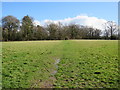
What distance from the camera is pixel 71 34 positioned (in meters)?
58.3

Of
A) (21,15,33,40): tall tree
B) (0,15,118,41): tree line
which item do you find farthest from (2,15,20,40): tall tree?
(21,15,33,40): tall tree

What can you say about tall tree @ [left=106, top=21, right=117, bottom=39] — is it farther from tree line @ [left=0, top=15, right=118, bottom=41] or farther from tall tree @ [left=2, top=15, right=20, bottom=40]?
tall tree @ [left=2, top=15, right=20, bottom=40]

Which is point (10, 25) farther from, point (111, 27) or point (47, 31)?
point (111, 27)

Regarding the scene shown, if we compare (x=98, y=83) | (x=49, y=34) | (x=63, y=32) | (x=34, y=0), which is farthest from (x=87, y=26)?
(x=98, y=83)

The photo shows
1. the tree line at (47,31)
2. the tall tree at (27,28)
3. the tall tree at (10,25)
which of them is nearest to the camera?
the tall tree at (10,25)

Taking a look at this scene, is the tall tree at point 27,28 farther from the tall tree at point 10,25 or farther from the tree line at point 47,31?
the tall tree at point 10,25

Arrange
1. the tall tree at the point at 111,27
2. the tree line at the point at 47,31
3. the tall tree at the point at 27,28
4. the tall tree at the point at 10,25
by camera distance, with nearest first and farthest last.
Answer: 1. the tall tree at the point at 10,25
2. the tree line at the point at 47,31
3. the tall tree at the point at 27,28
4. the tall tree at the point at 111,27

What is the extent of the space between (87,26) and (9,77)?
66.7 m

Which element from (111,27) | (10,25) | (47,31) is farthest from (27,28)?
(111,27)

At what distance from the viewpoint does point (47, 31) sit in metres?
54.1

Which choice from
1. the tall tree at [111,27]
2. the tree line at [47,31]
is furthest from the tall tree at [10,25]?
the tall tree at [111,27]

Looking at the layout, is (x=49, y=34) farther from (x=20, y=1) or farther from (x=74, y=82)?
(x=74, y=82)

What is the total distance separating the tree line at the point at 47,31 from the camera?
43406 millimetres

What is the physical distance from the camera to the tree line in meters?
43.4
